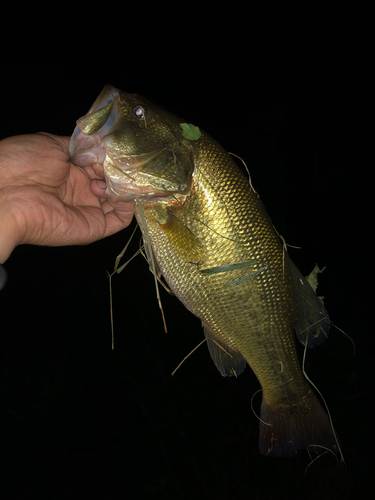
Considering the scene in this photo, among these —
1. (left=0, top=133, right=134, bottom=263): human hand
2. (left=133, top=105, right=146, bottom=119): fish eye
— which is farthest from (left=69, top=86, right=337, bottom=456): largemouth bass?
(left=0, top=133, right=134, bottom=263): human hand

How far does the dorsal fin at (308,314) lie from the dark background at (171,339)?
3486mm

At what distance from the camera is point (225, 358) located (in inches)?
70.4

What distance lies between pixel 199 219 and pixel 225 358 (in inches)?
31.1

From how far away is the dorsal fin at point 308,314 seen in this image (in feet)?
5.70

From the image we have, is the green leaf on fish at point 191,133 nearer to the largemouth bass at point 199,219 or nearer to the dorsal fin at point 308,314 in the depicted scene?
the largemouth bass at point 199,219

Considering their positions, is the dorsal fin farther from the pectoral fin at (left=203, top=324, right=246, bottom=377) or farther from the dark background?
the dark background

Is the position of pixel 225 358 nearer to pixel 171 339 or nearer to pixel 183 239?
pixel 183 239

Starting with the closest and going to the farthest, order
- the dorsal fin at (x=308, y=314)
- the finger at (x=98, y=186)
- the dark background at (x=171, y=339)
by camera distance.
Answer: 1. the dorsal fin at (x=308, y=314)
2. the finger at (x=98, y=186)
3. the dark background at (x=171, y=339)

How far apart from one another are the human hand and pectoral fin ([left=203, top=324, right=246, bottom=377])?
0.85 metres

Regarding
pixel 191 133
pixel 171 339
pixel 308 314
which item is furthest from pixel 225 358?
pixel 171 339

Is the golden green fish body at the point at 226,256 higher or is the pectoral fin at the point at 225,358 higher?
the golden green fish body at the point at 226,256

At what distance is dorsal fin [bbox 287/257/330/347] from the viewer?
1.74 metres

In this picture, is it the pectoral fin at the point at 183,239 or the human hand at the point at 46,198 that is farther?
the human hand at the point at 46,198

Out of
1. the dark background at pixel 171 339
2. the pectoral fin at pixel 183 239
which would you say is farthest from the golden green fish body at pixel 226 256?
the dark background at pixel 171 339
